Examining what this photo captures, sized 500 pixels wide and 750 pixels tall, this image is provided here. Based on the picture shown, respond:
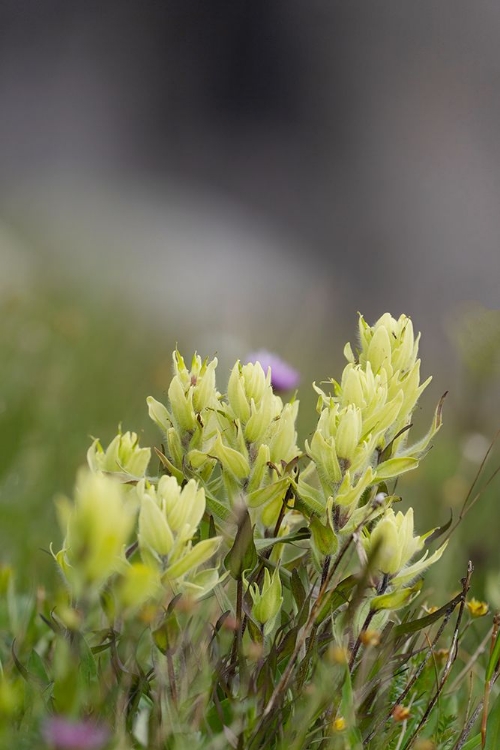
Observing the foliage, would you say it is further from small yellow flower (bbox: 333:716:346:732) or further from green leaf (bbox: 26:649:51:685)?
green leaf (bbox: 26:649:51:685)

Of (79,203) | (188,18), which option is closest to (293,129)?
(188,18)

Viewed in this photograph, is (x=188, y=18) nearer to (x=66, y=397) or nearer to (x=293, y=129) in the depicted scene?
(x=293, y=129)

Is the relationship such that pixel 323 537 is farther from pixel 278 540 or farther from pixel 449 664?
pixel 449 664

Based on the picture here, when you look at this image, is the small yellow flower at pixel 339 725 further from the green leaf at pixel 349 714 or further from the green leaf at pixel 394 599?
the green leaf at pixel 394 599

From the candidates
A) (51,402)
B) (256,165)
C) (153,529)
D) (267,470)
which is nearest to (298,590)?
(267,470)

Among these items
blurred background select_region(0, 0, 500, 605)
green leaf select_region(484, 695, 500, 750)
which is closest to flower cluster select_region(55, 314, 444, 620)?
green leaf select_region(484, 695, 500, 750)

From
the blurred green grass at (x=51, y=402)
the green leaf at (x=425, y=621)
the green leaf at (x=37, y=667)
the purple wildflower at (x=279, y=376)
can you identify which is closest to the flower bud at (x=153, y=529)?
the green leaf at (x=425, y=621)
